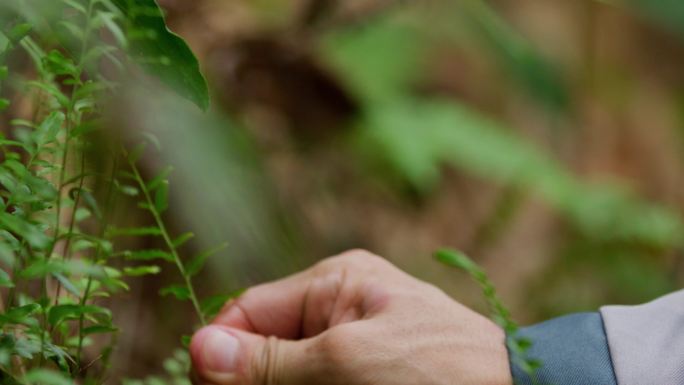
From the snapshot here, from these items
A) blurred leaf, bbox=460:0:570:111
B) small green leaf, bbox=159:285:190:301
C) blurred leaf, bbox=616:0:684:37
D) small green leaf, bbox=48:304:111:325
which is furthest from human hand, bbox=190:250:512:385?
blurred leaf, bbox=460:0:570:111

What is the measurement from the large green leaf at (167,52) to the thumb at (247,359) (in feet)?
1.11

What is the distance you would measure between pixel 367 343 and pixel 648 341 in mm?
230

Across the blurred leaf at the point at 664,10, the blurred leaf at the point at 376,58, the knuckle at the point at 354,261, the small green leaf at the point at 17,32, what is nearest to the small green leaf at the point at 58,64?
the small green leaf at the point at 17,32

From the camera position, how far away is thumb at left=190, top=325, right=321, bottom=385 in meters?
0.83

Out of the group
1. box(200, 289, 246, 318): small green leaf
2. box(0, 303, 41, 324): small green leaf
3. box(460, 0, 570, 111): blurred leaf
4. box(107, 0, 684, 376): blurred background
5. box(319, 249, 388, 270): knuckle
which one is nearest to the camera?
box(0, 303, 41, 324): small green leaf

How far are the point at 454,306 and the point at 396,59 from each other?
1.70 metres

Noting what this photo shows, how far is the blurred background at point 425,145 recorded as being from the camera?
4.13 feet

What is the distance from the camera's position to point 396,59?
2.55m

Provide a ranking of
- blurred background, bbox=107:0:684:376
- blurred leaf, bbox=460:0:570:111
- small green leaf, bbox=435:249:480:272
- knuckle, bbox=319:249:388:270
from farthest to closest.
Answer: blurred leaf, bbox=460:0:570:111 < blurred background, bbox=107:0:684:376 < knuckle, bbox=319:249:388:270 < small green leaf, bbox=435:249:480:272

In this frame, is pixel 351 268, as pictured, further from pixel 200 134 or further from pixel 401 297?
pixel 200 134

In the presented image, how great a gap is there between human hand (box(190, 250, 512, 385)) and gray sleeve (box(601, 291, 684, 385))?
93mm

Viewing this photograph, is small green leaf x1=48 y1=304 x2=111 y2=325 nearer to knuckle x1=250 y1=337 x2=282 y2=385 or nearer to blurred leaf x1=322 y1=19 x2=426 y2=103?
knuckle x1=250 y1=337 x2=282 y2=385

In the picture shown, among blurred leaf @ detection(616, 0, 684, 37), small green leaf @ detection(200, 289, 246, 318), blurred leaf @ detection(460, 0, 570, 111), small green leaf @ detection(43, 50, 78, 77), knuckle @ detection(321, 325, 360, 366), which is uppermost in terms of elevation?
blurred leaf @ detection(616, 0, 684, 37)

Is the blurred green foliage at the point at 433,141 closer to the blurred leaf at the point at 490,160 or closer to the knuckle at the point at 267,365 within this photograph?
the blurred leaf at the point at 490,160
